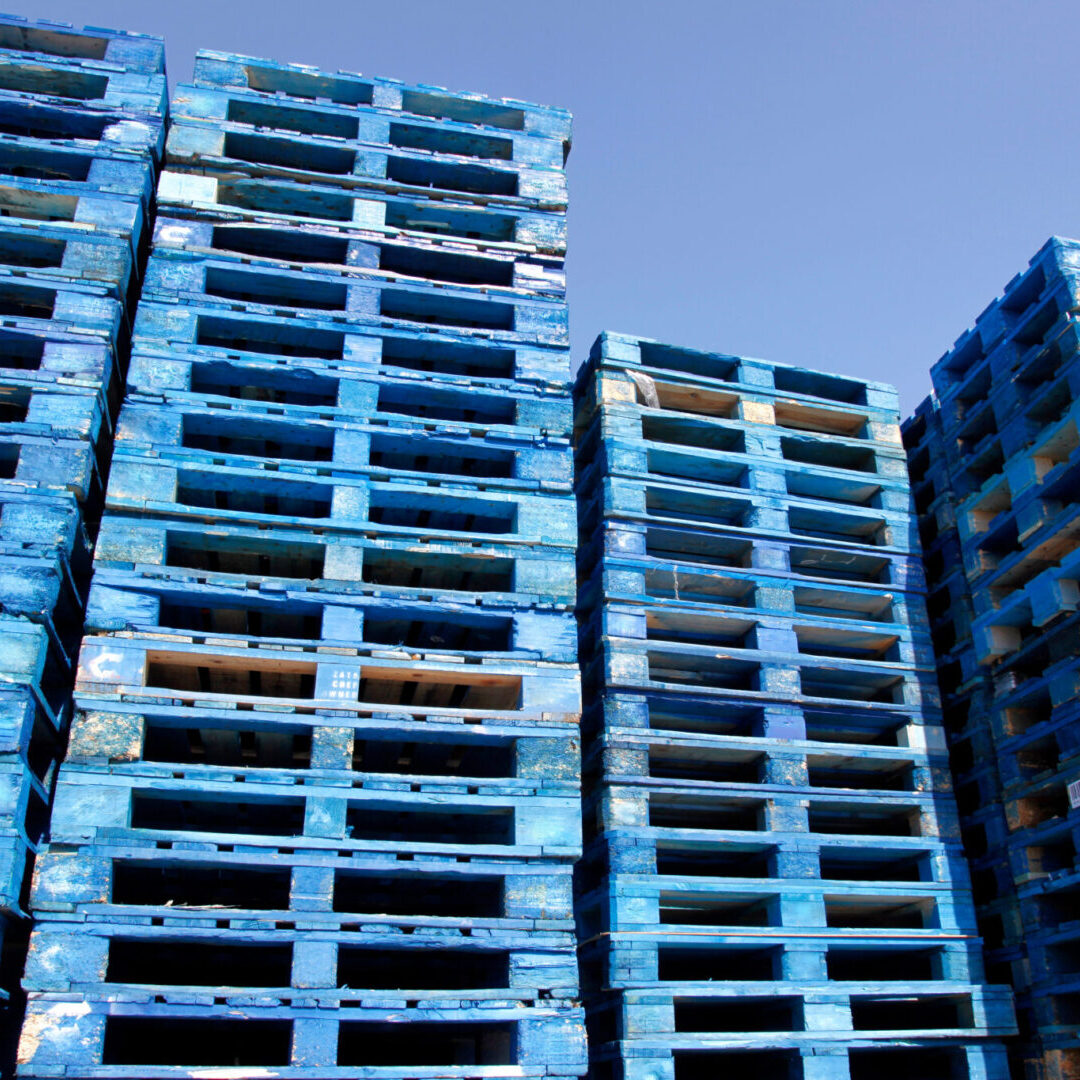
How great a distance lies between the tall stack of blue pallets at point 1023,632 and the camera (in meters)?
9.36

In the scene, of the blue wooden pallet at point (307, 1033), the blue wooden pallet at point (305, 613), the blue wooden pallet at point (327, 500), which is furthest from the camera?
the blue wooden pallet at point (327, 500)

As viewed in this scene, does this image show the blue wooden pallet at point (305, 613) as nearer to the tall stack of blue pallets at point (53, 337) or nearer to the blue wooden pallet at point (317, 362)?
the tall stack of blue pallets at point (53, 337)

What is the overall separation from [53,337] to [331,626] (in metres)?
3.31

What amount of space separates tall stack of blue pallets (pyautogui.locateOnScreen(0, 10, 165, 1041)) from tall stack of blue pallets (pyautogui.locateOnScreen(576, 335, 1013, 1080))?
423 cm

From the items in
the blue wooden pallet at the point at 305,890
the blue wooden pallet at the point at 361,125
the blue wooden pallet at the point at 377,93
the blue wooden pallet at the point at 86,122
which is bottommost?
the blue wooden pallet at the point at 305,890

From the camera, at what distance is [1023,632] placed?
35.2 feet

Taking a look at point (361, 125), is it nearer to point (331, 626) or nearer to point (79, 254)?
point (79, 254)

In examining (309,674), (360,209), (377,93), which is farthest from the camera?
(377,93)

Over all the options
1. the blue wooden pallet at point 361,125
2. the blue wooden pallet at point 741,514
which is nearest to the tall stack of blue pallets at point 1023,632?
the blue wooden pallet at point 741,514

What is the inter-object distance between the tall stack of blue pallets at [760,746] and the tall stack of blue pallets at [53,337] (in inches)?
167

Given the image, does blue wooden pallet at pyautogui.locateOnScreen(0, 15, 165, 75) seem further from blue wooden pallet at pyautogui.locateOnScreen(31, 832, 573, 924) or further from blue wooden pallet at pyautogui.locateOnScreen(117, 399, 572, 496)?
blue wooden pallet at pyautogui.locateOnScreen(31, 832, 573, 924)

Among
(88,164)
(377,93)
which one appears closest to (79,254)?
(88,164)

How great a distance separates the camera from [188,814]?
939 cm

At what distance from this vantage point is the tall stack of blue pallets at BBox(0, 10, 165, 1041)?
A: 7.80 metres
